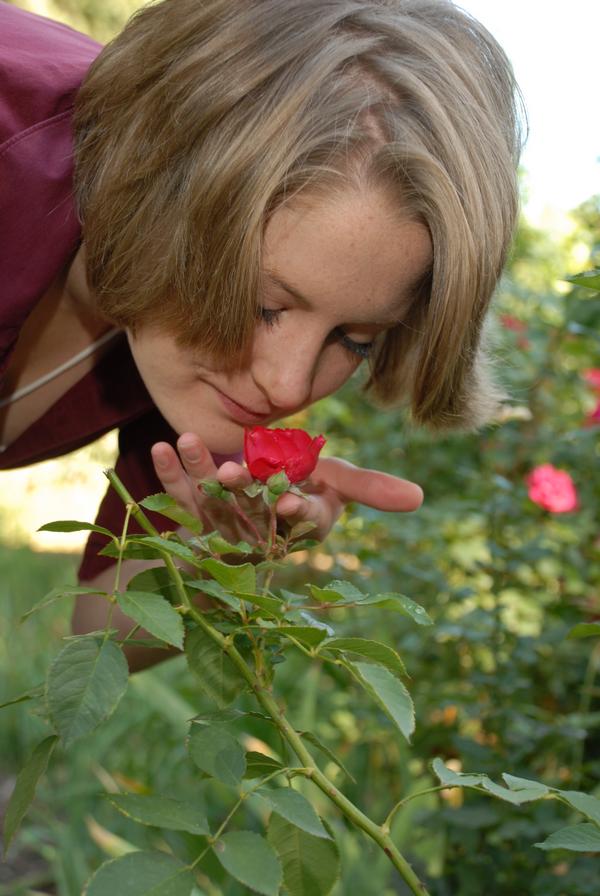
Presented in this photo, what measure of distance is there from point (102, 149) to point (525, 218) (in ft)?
7.92

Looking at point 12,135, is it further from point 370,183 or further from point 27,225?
point 370,183

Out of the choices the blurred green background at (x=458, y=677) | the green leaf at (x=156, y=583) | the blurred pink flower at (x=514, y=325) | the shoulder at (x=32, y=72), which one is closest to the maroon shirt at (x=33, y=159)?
the shoulder at (x=32, y=72)

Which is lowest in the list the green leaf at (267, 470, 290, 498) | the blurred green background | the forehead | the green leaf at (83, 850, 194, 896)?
the blurred green background

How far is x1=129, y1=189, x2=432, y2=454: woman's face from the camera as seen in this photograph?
3.60ft

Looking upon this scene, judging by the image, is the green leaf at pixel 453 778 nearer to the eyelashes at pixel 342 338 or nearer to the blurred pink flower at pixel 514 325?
the eyelashes at pixel 342 338

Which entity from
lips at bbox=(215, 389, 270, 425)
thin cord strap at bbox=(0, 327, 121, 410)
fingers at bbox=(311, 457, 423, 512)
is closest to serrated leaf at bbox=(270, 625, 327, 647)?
fingers at bbox=(311, 457, 423, 512)

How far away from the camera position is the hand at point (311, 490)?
1.12 metres

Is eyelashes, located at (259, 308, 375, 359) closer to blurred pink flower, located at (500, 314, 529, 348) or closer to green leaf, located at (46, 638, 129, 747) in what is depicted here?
green leaf, located at (46, 638, 129, 747)

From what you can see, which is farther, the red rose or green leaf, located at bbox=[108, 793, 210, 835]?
the red rose

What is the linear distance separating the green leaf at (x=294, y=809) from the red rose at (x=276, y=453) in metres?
0.35

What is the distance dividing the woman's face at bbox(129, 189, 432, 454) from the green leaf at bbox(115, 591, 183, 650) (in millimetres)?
512

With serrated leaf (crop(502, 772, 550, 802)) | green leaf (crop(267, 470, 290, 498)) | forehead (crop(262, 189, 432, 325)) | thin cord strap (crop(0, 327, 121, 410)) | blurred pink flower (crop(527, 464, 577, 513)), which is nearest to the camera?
serrated leaf (crop(502, 772, 550, 802))

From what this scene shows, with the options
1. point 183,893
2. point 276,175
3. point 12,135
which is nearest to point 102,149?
point 12,135

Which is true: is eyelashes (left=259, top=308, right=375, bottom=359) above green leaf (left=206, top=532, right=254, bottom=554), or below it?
below
